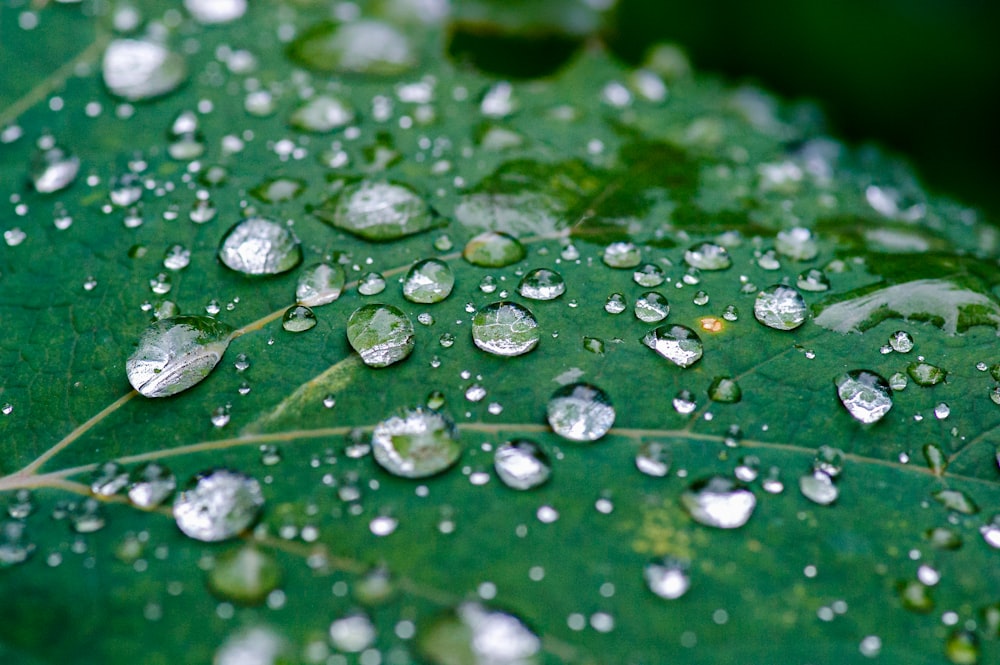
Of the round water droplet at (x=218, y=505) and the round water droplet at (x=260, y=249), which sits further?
the round water droplet at (x=260, y=249)

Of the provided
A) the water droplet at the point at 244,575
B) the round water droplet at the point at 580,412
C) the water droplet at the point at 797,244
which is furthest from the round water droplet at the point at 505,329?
→ the water droplet at the point at 797,244

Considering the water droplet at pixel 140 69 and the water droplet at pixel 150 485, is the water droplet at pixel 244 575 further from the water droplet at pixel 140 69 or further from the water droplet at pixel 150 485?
the water droplet at pixel 140 69

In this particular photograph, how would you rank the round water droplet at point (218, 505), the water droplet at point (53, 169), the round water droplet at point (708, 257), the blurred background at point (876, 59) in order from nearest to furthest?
1. the round water droplet at point (218, 505)
2. the round water droplet at point (708, 257)
3. the water droplet at point (53, 169)
4. the blurred background at point (876, 59)

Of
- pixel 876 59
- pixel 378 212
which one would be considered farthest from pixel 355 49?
pixel 876 59

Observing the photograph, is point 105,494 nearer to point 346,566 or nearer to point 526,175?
point 346,566

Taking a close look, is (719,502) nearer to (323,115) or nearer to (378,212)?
(378,212)
